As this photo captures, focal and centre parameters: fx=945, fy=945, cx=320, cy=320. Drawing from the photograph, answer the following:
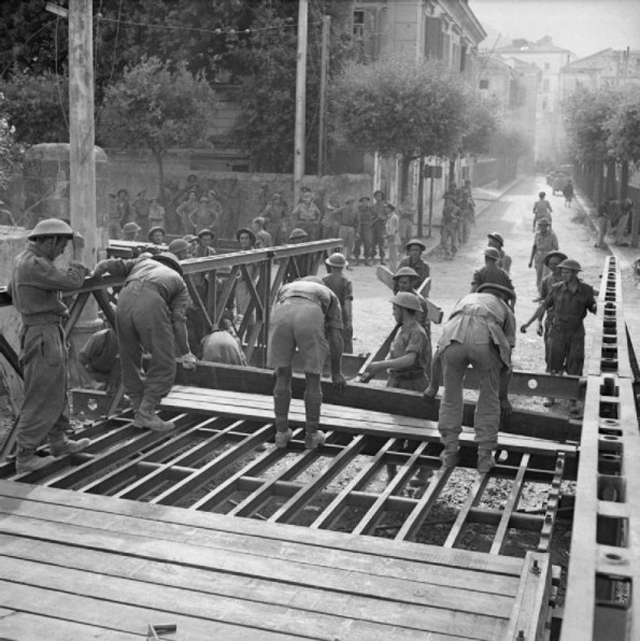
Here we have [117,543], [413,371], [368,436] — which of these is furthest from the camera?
[413,371]

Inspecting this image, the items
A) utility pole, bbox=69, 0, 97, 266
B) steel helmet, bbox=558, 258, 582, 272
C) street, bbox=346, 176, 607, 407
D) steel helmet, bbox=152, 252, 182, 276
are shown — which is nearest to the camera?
steel helmet, bbox=152, 252, 182, 276

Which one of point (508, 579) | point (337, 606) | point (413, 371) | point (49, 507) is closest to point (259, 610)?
point (337, 606)

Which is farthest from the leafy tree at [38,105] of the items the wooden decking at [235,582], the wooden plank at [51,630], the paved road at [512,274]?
the wooden plank at [51,630]

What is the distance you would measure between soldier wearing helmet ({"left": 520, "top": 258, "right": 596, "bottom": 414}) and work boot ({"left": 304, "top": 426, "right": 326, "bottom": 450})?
14.2 ft

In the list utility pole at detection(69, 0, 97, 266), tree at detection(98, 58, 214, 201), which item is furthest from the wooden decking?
tree at detection(98, 58, 214, 201)

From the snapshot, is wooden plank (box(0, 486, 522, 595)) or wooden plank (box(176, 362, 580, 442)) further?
wooden plank (box(176, 362, 580, 442))

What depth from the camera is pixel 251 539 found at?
5.02 m

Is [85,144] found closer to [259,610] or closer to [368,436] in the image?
[368,436]

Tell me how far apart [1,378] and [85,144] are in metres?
3.19

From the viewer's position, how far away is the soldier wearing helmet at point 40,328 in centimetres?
601

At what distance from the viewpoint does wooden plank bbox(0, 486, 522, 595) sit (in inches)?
184

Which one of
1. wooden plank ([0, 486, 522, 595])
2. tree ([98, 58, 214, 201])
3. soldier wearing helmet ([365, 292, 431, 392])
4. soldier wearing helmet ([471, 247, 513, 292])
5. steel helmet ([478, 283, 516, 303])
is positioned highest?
tree ([98, 58, 214, 201])

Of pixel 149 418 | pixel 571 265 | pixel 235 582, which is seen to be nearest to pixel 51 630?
pixel 235 582

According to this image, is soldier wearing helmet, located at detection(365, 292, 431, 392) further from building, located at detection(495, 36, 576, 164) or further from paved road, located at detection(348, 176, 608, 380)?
building, located at detection(495, 36, 576, 164)
